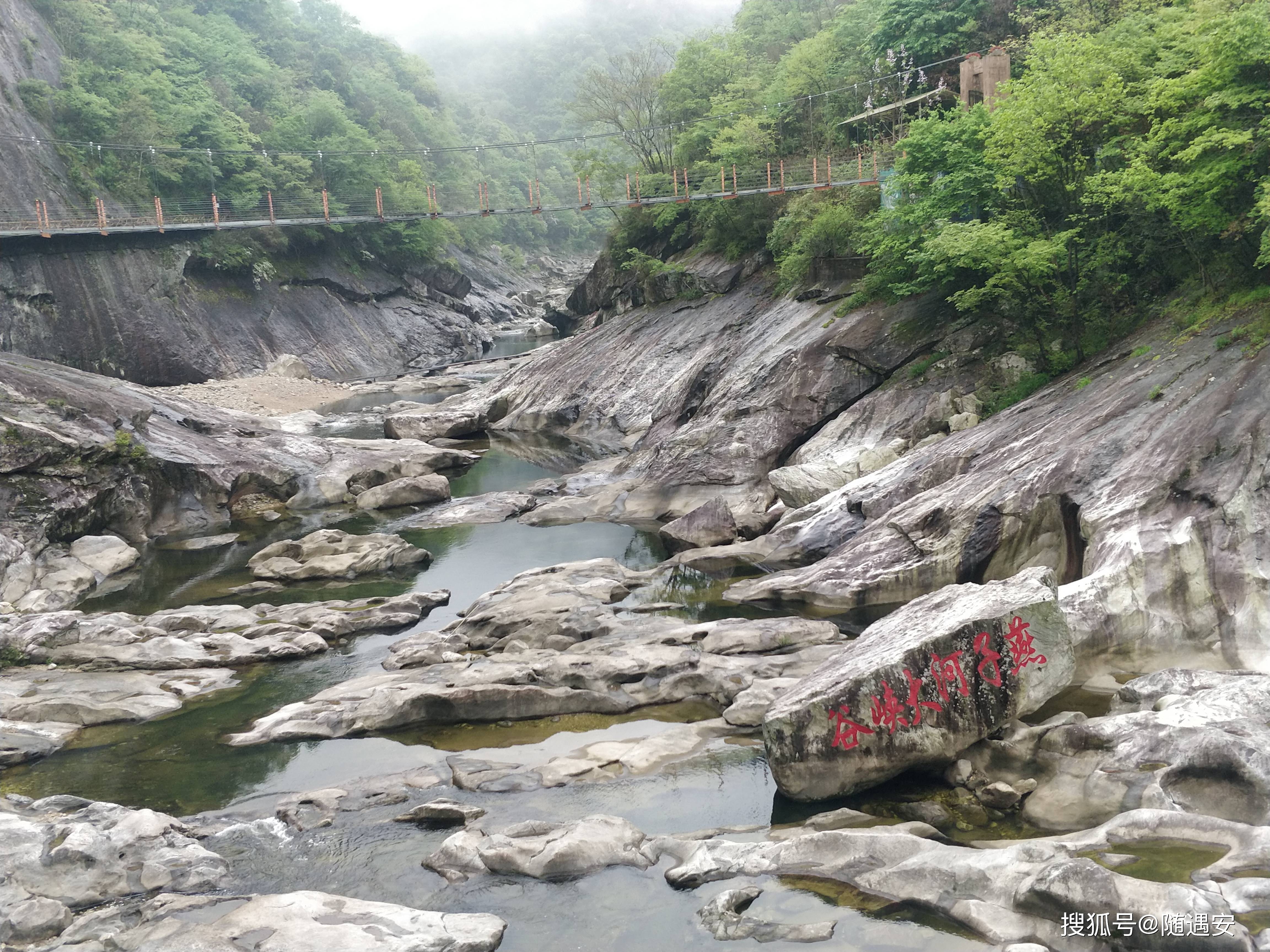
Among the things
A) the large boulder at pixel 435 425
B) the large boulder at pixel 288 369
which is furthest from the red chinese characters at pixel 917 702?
the large boulder at pixel 288 369

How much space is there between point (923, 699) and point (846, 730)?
0.91 meters

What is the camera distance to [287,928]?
8672 millimetres

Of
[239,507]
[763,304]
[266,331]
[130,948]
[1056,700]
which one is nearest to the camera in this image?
[130,948]

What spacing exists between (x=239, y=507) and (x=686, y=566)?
14.9 metres

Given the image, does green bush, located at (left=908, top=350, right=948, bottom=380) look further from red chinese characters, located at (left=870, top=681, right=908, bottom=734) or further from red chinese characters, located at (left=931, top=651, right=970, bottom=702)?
red chinese characters, located at (left=870, top=681, right=908, bottom=734)

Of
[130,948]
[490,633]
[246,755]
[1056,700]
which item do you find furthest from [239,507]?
[1056,700]

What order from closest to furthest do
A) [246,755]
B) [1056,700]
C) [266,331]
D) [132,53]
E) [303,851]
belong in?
[303,851] → [1056,700] → [246,755] → [266,331] → [132,53]

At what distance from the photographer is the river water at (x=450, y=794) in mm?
8953

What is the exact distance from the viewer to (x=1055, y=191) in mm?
20016

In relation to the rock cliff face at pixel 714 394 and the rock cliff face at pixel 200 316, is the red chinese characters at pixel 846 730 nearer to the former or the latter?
the rock cliff face at pixel 714 394

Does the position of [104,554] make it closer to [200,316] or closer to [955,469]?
[955,469]

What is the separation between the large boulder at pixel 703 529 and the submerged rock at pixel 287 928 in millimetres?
13169

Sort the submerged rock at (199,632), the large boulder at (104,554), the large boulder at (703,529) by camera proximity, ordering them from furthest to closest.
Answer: the large boulder at (104,554) → the large boulder at (703,529) → the submerged rock at (199,632)

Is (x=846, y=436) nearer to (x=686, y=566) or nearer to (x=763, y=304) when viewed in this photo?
(x=686, y=566)
